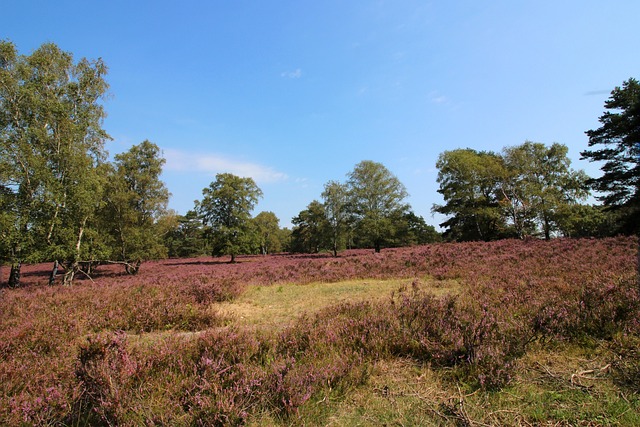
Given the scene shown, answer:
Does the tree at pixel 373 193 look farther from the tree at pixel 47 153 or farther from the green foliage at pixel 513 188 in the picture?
the tree at pixel 47 153

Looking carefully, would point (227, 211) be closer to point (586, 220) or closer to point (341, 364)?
point (341, 364)

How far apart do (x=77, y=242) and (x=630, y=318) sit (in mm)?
19549

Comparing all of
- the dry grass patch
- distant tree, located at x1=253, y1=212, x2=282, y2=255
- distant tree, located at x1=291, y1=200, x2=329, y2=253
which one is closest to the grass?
the dry grass patch

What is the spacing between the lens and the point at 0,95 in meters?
14.5

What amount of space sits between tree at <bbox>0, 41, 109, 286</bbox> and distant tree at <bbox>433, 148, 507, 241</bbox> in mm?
34285

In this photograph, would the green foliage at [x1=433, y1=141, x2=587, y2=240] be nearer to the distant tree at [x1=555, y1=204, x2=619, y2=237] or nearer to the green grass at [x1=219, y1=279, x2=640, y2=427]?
the distant tree at [x1=555, y1=204, x2=619, y2=237]

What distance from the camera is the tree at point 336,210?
37750 millimetres

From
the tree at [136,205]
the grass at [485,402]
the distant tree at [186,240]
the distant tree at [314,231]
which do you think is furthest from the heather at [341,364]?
the distant tree at [186,240]

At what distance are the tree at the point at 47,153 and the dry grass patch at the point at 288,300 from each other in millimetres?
10126

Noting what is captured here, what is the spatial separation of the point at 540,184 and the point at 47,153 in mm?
41586

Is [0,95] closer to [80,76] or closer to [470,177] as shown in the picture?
[80,76]

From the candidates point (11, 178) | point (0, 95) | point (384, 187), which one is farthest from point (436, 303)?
point (384, 187)

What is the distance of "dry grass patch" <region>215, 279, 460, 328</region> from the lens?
21.9 ft

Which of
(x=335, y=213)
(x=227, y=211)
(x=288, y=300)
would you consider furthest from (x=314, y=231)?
(x=288, y=300)
